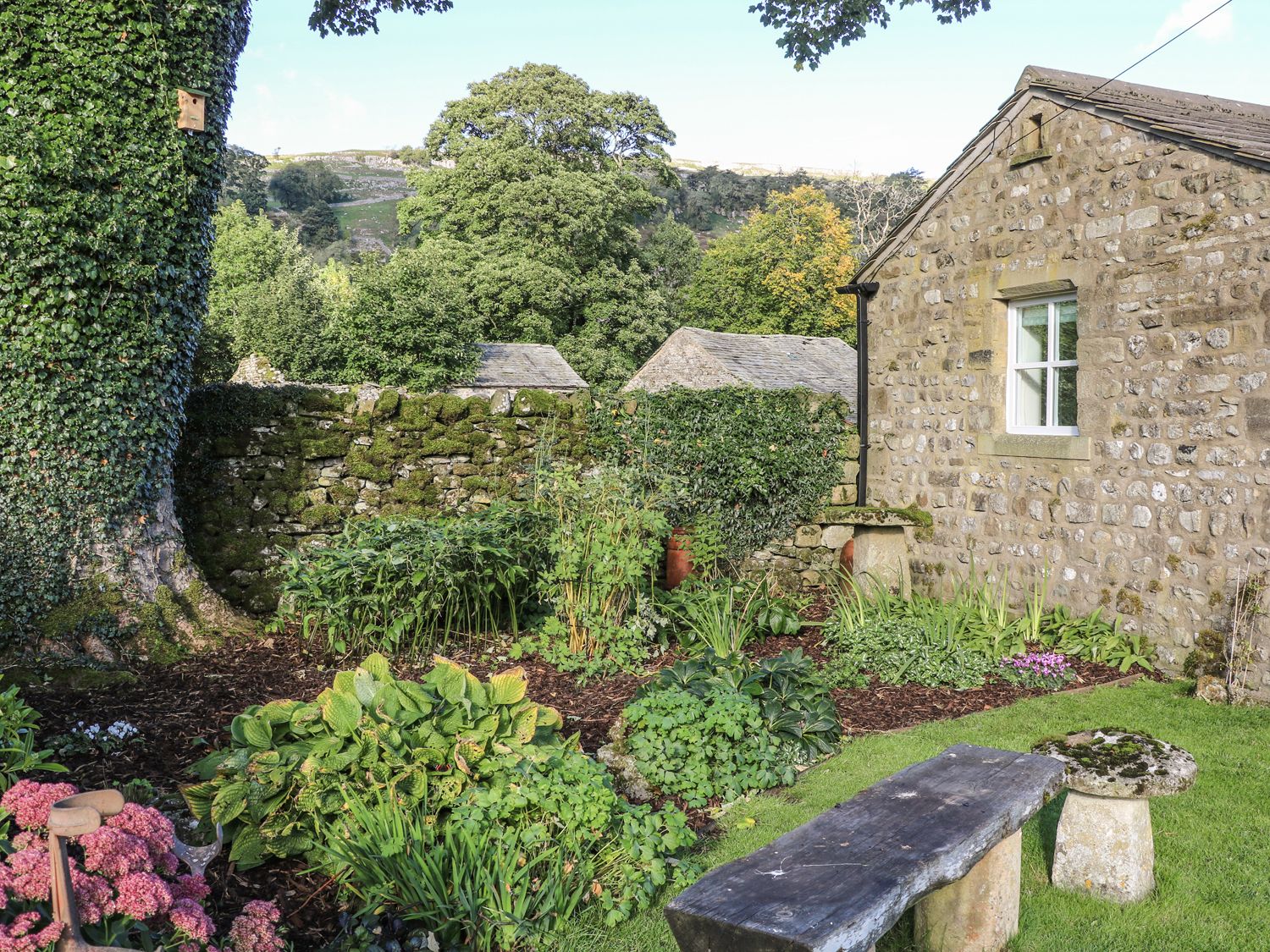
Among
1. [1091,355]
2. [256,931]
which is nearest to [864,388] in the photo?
[1091,355]

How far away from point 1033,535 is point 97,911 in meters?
7.25

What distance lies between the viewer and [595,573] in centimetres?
650

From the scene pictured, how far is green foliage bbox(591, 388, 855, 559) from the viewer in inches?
356

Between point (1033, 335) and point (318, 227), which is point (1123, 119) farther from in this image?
point (318, 227)

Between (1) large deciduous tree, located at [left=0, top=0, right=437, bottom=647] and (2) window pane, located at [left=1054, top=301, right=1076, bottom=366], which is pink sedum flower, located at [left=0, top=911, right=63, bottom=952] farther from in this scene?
(2) window pane, located at [left=1054, top=301, right=1076, bottom=366]

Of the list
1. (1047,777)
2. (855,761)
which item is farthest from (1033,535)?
(1047,777)

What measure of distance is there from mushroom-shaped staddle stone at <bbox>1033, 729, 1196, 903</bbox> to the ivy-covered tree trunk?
562 cm

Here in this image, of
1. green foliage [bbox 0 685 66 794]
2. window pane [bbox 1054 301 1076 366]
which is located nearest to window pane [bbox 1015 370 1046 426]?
window pane [bbox 1054 301 1076 366]

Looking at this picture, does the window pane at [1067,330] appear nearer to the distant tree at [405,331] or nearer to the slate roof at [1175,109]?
the slate roof at [1175,109]

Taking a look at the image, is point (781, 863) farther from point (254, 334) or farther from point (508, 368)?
point (254, 334)

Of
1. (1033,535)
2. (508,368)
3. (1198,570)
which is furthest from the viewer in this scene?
(508,368)

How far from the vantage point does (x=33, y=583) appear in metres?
6.02

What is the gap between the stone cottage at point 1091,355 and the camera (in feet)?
21.1

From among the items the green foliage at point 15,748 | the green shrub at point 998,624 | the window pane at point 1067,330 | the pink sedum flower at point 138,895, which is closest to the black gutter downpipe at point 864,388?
the green shrub at point 998,624
